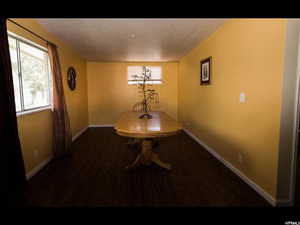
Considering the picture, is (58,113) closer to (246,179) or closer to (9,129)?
(9,129)

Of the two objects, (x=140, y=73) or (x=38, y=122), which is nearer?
(x=38, y=122)

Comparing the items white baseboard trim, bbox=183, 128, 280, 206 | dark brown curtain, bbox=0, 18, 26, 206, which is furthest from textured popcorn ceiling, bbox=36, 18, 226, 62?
white baseboard trim, bbox=183, 128, 280, 206

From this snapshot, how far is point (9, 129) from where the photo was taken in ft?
5.86

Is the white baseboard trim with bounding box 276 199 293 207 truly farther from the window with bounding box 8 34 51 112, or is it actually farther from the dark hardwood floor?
the window with bounding box 8 34 51 112

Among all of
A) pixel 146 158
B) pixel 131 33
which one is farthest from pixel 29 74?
pixel 146 158

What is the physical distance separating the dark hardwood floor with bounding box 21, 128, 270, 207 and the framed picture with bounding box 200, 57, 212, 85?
1428 mm

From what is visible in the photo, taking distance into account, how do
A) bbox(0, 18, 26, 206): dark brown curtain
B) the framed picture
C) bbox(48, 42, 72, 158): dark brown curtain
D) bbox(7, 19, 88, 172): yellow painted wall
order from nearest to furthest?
bbox(0, 18, 26, 206): dark brown curtain, bbox(7, 19, 88, 172): yellow painted wall, bbox(48, 42, 72, 158): dark brown curtain, the framed picture

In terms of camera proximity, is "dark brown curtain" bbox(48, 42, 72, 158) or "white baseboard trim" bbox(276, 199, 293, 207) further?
"dark brown curtain" bbox(48, 42, 72, 158)

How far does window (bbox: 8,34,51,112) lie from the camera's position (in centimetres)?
237

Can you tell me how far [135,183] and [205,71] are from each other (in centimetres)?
245

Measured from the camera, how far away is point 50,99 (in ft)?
10.4
